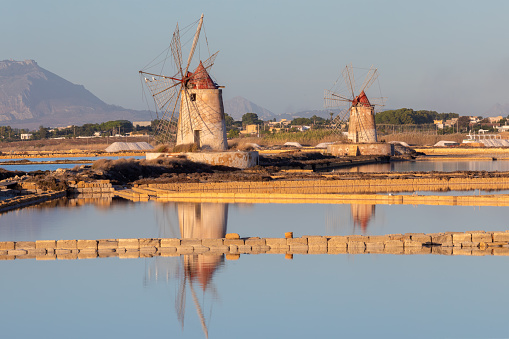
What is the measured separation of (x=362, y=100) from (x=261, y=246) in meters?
35.7

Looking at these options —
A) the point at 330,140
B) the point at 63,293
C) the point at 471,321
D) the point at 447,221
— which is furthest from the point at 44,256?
the point at 330,140

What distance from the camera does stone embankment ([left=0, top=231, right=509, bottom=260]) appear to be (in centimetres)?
947

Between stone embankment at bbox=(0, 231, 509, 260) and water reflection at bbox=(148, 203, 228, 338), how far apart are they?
13.4 inches

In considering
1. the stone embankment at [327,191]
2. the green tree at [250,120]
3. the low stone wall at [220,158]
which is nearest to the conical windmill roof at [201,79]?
the low stone wall at [220,158]

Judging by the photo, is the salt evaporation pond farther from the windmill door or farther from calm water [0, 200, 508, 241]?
the windmill door

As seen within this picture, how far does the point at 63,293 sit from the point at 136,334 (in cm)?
182

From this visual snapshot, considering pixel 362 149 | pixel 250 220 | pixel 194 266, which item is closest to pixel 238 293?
pixel 194 266

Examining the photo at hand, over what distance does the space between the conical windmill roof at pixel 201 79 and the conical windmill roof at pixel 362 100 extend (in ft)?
62.8

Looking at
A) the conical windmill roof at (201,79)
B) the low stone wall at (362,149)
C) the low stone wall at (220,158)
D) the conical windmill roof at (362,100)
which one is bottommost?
the low stone wall at (220,158)

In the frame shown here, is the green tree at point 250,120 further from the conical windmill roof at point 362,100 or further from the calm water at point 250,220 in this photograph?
→ the calm water at point 250,220

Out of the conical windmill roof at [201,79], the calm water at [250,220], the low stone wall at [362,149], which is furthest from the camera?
the low stone wall at [362,149]

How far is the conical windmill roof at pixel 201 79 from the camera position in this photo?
87.4 ft

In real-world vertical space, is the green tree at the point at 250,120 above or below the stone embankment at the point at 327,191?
above

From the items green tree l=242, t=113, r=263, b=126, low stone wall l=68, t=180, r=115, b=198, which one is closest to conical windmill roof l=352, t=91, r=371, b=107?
low stone wall l=68, t=180, r=115, b=198
